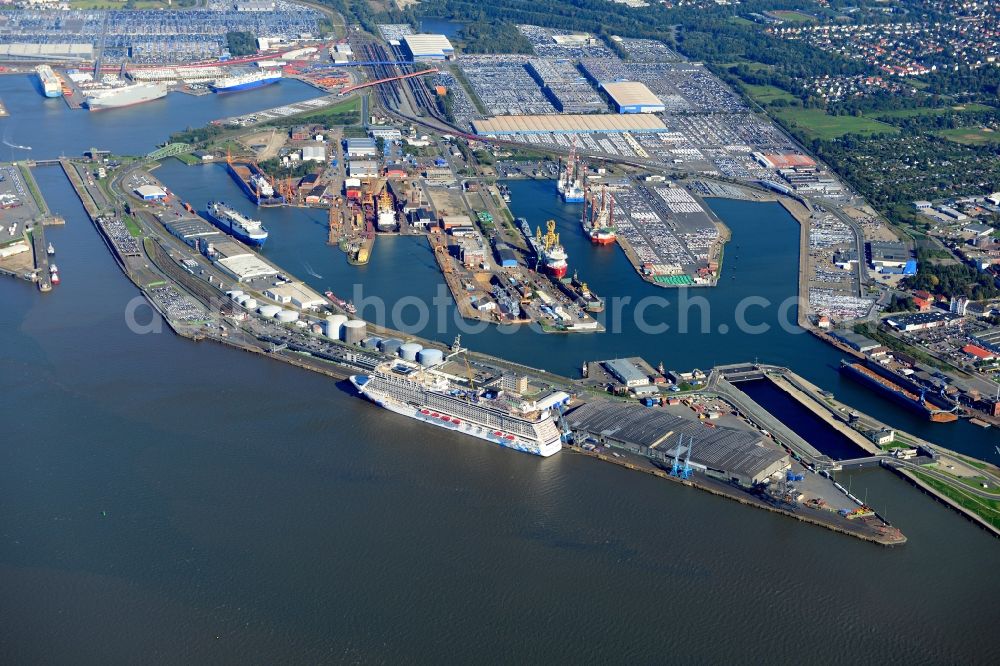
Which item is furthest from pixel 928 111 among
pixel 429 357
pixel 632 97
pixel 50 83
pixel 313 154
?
pixel 50 83

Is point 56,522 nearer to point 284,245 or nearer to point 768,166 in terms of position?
point 284,245

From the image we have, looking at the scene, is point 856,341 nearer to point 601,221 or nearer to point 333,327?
point 601,221

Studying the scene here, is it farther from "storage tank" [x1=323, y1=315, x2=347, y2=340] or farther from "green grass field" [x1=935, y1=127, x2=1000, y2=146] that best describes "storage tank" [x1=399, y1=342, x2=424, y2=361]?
"green grass field" [x1=935, y1=127, x2=1000, y2=146]

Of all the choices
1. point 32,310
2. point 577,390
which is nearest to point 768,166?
point 577,390

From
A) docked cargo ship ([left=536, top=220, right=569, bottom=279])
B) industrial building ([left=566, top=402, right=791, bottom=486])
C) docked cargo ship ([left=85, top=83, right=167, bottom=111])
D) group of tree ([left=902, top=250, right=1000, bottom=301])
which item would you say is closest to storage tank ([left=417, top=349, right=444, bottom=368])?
industrial building ([left=566, top=402, right=791, bottom=486])

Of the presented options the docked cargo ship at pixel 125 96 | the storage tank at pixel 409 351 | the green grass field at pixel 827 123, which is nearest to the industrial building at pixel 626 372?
the storage tank at pixel 409 351

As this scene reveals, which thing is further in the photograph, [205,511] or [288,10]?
[288,10]

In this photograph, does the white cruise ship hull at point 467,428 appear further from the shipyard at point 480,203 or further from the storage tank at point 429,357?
the storage tank at point 429,357
